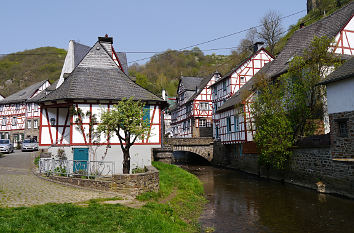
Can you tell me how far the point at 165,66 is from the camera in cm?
8231

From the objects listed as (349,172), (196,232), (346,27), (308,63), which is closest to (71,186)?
(196,232)

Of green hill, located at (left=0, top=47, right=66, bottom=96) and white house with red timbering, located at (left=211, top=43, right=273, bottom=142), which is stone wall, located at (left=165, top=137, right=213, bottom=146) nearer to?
white house with red timbering, located at (left=211, top=43, right=273, bottom=142)

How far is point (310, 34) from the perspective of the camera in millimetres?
24875

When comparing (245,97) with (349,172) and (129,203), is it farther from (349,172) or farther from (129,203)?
(129,203)

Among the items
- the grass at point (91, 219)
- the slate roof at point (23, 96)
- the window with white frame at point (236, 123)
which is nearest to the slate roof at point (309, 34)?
the window with white frame at point (236, 123)

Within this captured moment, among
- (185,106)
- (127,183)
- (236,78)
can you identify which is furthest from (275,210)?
(185,106)

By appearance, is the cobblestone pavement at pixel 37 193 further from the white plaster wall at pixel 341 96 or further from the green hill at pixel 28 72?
the green hill at pixel 28 72

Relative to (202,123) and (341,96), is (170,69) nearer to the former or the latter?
(202,123)

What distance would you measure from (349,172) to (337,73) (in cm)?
507

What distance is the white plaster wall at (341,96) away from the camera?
14707mm

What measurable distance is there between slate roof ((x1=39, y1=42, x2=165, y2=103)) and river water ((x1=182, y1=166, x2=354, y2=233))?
7.54 m

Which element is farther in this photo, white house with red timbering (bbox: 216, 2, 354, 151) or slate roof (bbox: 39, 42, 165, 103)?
white house with red timbering (bbox: 216, 2, 354, 151)

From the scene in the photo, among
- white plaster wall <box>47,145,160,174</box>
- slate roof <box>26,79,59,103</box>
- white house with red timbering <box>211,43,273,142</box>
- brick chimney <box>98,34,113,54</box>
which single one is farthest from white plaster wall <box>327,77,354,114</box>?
slate roof <box>26,79,59,103</box>

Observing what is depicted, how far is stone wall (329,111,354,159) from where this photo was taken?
573 inches
